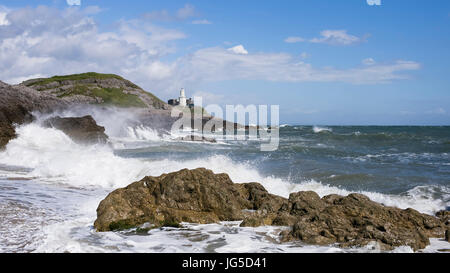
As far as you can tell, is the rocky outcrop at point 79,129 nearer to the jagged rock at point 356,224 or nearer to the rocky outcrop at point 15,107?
the rocky outcrop at point 15,107

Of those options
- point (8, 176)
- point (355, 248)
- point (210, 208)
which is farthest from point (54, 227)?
point (8, 176)

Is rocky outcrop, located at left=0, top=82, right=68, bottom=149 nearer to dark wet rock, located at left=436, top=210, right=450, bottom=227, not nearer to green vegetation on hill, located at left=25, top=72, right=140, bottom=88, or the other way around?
dark wet rock, located at left=436, top=210, right=450, bottom=227

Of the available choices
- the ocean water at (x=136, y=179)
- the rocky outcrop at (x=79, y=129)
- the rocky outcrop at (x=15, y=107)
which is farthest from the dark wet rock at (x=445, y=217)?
the rocky outcrop at (x=79, y=129)

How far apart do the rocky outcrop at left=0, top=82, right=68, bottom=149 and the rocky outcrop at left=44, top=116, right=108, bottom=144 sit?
4.69ft

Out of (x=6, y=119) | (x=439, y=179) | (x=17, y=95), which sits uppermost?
(x=17, y=95)

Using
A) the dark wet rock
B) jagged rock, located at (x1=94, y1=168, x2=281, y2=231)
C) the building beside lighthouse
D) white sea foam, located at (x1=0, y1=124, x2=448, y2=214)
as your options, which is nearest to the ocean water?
white sea foam, located at (x1=0, y1=124, x2=448, y2=214)

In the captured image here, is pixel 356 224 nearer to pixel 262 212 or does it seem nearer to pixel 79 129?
pixel 262 212

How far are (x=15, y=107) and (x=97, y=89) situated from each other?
56.0 metres

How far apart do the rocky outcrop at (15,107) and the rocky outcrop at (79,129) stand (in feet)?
4.69

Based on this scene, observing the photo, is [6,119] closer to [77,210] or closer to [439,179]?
[77,210]

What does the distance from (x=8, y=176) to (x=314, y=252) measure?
10.6m
